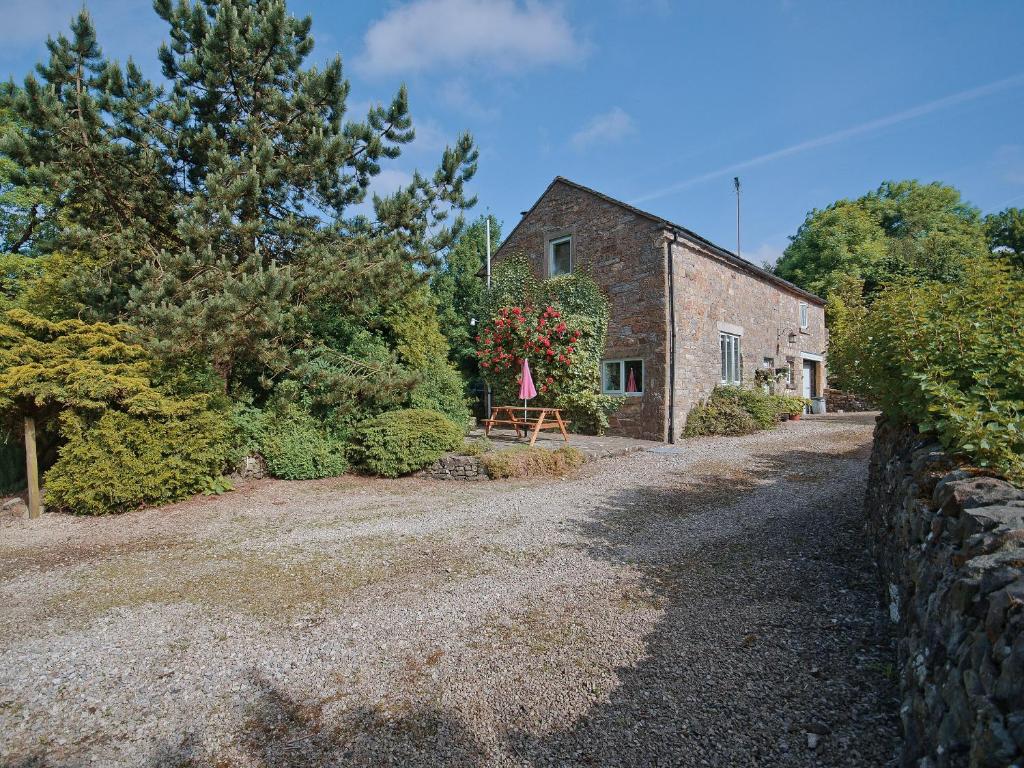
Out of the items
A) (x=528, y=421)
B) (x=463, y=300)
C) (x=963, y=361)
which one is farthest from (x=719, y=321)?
(x=963, y=361)

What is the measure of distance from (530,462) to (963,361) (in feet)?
21.4

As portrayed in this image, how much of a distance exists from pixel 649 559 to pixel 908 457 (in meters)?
2.23

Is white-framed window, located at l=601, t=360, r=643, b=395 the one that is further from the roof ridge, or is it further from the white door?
the white door

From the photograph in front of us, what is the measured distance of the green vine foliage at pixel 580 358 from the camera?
13289 millimetres

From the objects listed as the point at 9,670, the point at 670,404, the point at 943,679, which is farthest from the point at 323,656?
the point at 670,404

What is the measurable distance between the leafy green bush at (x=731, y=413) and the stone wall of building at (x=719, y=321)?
11.0 inches

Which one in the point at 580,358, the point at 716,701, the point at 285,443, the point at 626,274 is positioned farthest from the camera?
the point at 580,358

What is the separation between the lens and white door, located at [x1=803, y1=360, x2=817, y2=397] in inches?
787

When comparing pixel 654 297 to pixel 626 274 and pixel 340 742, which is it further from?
pixel 340 742

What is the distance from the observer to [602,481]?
329 inches

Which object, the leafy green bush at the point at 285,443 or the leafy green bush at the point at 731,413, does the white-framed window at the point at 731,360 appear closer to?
the leafy green bush at the point at 731,413

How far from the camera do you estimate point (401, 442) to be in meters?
8.88

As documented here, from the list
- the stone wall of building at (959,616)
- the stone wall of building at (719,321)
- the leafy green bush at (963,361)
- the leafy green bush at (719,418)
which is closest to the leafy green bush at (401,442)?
the stone wall of building at (719,321)

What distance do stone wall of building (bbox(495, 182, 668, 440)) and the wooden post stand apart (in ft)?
36.5
